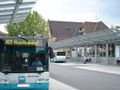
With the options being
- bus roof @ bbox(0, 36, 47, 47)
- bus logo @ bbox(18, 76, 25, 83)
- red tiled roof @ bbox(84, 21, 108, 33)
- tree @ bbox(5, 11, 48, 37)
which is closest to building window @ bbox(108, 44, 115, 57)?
tree @ bbox(5, 11, 48, 37)

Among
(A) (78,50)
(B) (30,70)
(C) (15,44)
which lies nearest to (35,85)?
(B) (30,70)

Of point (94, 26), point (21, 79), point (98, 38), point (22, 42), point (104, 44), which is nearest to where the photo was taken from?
point (21, 79)

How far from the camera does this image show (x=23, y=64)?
1329 cm

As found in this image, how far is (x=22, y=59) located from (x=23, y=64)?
0.20m

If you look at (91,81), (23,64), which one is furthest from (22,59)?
(91,81)

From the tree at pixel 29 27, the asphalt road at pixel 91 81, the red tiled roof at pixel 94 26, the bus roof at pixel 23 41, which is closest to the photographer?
the bus roof at pixel 23 41

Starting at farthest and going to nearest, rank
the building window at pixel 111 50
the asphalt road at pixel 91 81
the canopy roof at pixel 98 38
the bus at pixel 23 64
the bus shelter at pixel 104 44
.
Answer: the building window at pixel 111 50 → the bus shelter at pixel 104 44 → the canopy roof at pixel 98 38 → the asphalt road at pixel 91 81 → the bus at pixel 23 64

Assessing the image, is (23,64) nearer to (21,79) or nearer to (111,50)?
(21,79)

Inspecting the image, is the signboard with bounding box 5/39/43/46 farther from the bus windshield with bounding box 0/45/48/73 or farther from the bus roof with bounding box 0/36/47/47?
the bus windshield with bounding box 0/45/48/73

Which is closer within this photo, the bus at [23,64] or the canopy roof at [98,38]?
the bus at [23,64]

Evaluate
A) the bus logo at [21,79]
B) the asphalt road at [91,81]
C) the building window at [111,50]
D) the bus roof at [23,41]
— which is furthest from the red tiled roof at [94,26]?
the bus logo at [21,79]

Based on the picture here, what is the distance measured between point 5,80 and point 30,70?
100 cm

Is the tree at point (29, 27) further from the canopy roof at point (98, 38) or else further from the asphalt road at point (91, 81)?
the asphalt road at point (91, 81)

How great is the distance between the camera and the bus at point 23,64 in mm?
13117
